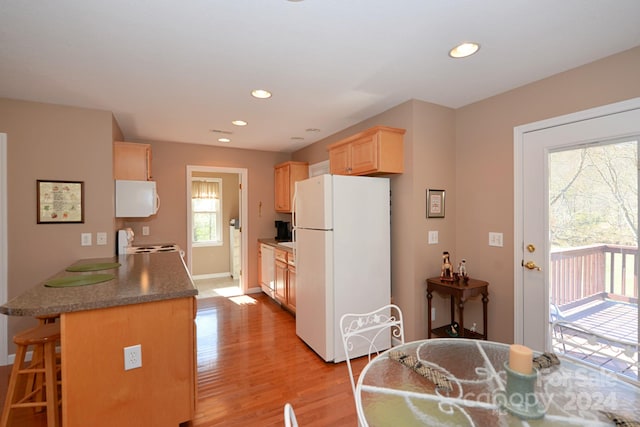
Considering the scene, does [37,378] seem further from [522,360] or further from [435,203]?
[435,203]

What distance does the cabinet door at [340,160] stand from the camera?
10.7ft

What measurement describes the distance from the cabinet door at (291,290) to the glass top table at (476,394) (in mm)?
2368

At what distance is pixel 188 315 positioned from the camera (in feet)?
6.06

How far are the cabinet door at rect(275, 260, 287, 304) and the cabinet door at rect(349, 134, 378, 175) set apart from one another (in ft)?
5.63

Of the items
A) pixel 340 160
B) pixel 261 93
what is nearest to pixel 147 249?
pixel 261 93

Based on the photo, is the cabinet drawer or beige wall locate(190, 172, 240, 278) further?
beige wall locate(190, 172, 240, 278)

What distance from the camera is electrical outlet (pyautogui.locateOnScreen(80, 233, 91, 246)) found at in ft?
9.64

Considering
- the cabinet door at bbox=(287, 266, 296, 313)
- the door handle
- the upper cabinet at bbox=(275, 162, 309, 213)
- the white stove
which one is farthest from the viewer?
the upper cabinet at bbox=(275, 162, 309, 213)

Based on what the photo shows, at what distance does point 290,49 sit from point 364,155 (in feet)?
4.35

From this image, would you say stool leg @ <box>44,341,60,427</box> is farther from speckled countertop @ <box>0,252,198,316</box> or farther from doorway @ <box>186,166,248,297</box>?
doorway @ <box>186,166,248,297</box>

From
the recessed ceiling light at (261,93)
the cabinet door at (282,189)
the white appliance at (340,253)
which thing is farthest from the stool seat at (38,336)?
the cabinet door at (282,189)

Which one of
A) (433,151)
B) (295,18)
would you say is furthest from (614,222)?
(295,18)

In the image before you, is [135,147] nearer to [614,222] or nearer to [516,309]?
[516,309]

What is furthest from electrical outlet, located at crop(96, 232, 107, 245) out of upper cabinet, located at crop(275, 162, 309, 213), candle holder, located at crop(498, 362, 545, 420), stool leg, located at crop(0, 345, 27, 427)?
candle holder, located at crop(498, 362, 545, 420)
